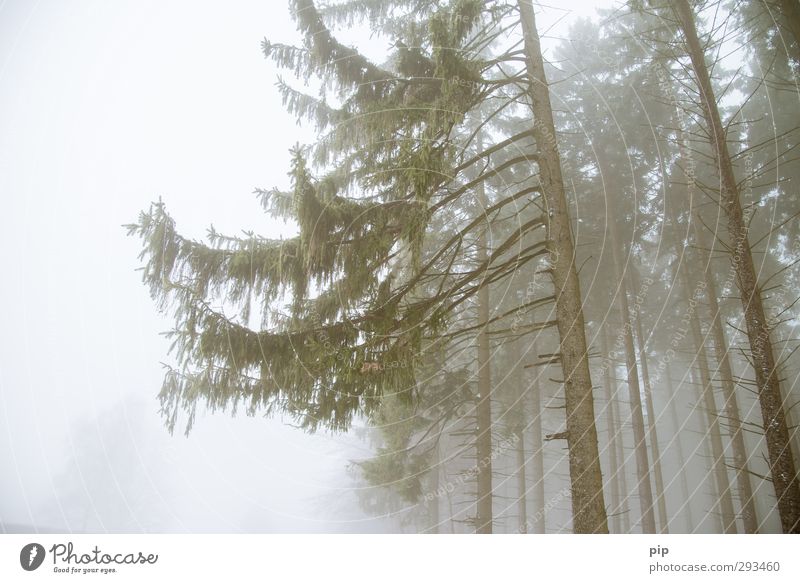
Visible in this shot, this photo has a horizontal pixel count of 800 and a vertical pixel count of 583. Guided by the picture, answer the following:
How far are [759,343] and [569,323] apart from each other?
213 cm

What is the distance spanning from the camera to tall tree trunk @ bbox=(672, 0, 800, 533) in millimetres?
4691

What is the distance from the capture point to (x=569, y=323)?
4754mm

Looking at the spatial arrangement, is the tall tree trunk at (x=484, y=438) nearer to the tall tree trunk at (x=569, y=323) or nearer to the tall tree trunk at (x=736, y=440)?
the tall tree trunk at (x=569, y=323)

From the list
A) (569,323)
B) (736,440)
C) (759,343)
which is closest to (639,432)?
(736,440)

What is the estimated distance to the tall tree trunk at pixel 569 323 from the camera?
14.0 ft
